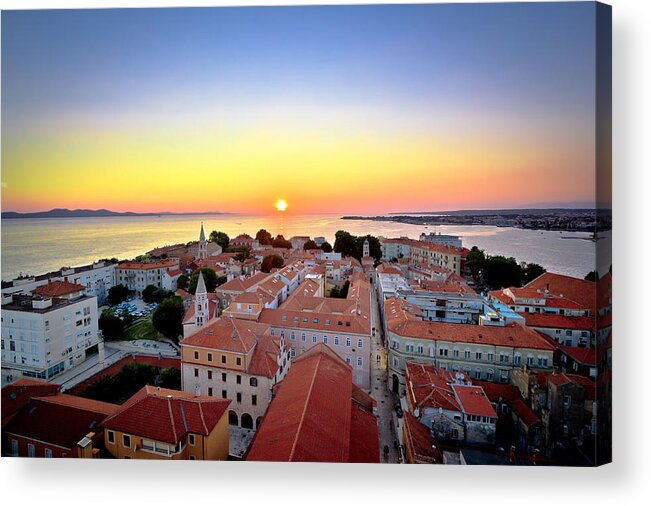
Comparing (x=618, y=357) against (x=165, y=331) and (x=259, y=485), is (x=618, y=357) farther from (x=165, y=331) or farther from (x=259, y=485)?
(x=165, y=331)

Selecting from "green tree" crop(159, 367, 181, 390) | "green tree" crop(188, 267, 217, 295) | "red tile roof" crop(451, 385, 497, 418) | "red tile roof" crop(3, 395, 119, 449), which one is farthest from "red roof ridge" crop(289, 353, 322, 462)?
"green tree" crop(188, 267, 217, 295)

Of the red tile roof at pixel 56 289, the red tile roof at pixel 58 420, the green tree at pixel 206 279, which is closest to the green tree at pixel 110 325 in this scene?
the red tile roof at pixel 56 289

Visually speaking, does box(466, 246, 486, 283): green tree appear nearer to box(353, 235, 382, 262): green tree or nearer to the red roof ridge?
box(353, 235, 382, 262): green tree

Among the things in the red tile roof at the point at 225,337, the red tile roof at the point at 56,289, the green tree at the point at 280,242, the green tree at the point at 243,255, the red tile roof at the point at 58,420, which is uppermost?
the green tree at the point at 280,242

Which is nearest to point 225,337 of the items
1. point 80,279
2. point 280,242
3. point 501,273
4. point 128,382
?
point 128,382

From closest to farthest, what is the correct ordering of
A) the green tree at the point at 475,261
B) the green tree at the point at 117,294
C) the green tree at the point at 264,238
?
1. the green tree at the point at 117,294
2. the green tree at the point at 475,261
3. the green tree at the point at 264,238

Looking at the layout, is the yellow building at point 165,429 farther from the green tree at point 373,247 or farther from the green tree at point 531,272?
the green tree at point 373,247

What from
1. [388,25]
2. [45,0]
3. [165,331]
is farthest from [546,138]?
[165,331]
